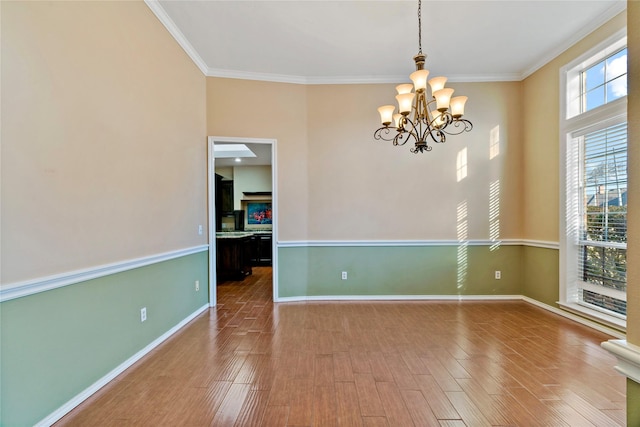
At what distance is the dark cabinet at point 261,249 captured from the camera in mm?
7633

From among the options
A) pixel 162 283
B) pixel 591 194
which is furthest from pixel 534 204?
pixel 162 283

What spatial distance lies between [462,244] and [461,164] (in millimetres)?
1174

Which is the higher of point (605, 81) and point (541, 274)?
point (605, 81)

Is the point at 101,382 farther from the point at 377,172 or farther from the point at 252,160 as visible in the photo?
the point at 252,160

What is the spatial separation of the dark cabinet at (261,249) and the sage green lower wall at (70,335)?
184 inches

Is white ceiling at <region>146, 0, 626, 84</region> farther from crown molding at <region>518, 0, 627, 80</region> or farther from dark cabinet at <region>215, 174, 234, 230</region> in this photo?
dark cabinet at <region>215, 174, 234, 230</region>

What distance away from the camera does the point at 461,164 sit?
4.25m

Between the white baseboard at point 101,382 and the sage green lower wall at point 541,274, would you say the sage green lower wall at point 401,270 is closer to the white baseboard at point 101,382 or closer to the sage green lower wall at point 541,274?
the sage green lower wall at point 541,274

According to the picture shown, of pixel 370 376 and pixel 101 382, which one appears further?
pixel 370 376

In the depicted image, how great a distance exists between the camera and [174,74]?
10.5 ft

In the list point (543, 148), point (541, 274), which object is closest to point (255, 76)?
point (543, 148)

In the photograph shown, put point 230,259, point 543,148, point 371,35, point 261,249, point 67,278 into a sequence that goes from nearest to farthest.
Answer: point 67,278
point 371,35
point 543,148
point 230,259
point 261,249

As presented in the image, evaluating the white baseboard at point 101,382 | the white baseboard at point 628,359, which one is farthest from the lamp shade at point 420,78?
the white baseboard at point 101,382

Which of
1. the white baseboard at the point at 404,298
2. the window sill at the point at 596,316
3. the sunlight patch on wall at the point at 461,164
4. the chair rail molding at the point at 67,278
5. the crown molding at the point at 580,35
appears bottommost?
the white baseboard at the point at 404,298
